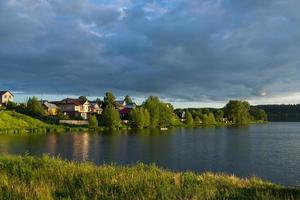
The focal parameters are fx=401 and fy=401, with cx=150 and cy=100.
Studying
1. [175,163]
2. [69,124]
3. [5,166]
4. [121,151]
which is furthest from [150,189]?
[69,124]

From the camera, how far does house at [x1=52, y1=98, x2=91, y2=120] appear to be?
154 metres

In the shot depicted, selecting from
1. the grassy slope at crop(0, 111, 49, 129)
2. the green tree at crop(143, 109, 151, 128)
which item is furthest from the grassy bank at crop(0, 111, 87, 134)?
the green tree at crop(143, 109, 151, 128)

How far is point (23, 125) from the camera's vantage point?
105375mm

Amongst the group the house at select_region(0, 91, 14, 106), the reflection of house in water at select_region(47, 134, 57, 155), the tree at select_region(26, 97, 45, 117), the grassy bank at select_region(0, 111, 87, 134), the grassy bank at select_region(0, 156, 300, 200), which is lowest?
the reflection of house in water at select_region(47, 134, 57, 155)

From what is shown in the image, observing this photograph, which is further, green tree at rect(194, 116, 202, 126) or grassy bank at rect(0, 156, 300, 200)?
green tree at rect(194, 116, 202, 126)

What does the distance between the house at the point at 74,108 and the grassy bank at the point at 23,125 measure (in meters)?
39.0

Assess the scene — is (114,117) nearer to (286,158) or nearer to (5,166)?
(286,158)

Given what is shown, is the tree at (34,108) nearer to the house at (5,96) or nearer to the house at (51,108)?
the house at (51,108)

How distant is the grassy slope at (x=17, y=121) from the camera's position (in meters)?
103

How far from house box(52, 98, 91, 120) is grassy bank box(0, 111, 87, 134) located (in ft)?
128

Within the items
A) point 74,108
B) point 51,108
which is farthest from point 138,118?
point 51,108

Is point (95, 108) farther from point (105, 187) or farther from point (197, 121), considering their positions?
point (105, 187)

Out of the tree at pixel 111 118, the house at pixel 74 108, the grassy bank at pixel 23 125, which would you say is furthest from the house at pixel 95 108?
the grassy bank at pixel 23 125

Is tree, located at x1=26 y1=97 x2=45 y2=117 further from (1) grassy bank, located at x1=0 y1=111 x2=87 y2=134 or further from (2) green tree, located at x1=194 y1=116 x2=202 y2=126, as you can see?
(2) green tree, located at x1=194 y1=116 x2=202 y2=126
